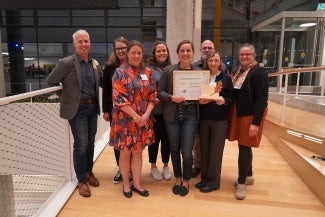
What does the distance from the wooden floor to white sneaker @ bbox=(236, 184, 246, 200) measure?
46 millimetres

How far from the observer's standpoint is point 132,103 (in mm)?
2494

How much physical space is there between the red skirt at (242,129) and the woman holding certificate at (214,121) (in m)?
0.08

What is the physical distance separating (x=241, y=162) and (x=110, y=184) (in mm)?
1457

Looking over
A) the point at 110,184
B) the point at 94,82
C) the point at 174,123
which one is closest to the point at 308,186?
the point at 174,123

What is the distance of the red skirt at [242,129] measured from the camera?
2602mm

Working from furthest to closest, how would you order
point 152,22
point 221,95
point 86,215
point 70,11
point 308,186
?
point 70,11
point 152,22
point 308,186
point 221,95
point 86,215

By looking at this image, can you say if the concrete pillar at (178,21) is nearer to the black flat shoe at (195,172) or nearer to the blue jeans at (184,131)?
the black flat shoe at (195,172)

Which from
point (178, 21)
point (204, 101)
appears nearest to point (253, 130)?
point (204, 101)

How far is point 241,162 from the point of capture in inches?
109

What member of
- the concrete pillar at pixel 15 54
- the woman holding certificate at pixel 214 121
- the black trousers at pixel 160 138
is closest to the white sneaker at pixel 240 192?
the woman holding certificate at pixel 214 121

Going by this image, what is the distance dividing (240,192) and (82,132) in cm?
172

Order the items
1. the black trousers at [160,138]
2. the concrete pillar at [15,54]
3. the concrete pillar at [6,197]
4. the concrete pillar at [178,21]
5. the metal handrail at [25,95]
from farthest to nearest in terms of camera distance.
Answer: the concrete pillar at [15,54] < the concrete pillar at [6,197] < the concrete pillar at [178,21] < the black trousers at [160,138] < the metal handrail at [25,95]

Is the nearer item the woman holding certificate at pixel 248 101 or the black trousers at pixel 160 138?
the woman holding certificate at pixel 248 101

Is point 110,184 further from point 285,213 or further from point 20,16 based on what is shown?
point 20,16
